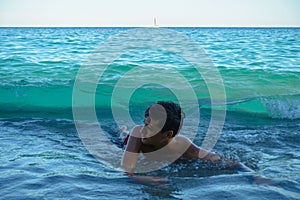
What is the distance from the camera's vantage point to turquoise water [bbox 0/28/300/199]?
3.44 m

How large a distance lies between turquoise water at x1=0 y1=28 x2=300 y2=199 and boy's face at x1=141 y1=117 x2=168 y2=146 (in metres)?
0.32

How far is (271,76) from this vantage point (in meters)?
11.6

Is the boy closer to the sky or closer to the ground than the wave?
closer to the sky

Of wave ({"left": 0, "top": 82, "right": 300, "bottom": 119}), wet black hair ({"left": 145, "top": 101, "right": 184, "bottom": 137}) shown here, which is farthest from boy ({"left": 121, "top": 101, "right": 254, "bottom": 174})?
wave ({"left": 0, "top": 82, "right": 300, "bottom": 119})

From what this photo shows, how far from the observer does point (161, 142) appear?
4.10 metres

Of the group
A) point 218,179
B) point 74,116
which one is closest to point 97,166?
point 218,179

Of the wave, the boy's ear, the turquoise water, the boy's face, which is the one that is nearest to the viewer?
the turquoise water

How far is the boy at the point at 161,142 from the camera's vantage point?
3.92 meters

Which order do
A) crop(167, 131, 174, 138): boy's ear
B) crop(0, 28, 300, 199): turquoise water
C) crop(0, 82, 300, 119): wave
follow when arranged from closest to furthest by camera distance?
crop(0, 28, 300, 199): turquoise water
crop(167, 131, 174, 138): boy's ear
crop(0, 82, 300, 119): wave

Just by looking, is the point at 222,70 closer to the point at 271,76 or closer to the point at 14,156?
the point at 271,76

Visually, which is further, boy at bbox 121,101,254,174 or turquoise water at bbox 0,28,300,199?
boy at bbox 121,101,254,174

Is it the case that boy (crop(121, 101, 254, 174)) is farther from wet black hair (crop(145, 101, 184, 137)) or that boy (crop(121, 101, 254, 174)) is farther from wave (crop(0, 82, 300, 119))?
wave (crop(0, 82, 300, 119))

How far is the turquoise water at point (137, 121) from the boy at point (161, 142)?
164 millimetres

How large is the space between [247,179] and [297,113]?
163 inches
